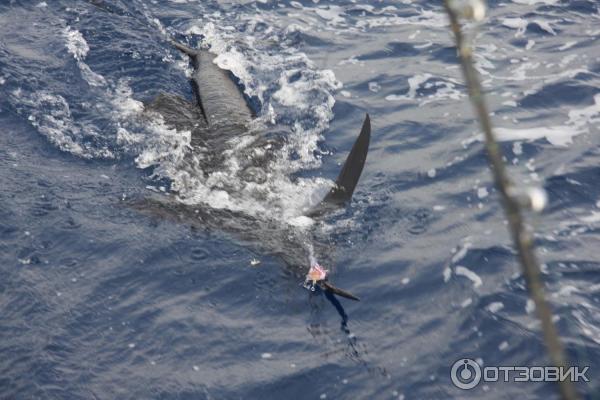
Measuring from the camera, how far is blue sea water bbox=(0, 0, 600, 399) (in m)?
5.46

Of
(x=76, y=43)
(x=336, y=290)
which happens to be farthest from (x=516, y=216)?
(x=76, y=43)

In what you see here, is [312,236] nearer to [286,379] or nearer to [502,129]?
[286,379]

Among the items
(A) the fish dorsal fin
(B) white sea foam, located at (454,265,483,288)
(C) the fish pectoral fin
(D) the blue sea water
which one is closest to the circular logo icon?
(D) the blue sea water

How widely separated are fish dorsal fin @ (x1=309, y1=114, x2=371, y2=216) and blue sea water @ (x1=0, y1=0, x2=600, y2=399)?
210 millimetres

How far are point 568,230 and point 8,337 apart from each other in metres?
5.60

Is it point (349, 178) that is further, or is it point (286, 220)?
point (349, 178)

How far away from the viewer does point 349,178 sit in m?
7.36

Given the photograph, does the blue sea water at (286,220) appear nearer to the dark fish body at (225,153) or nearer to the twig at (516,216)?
the dark fish body at (225,153)

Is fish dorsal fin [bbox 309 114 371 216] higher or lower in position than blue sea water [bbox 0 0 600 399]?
higher

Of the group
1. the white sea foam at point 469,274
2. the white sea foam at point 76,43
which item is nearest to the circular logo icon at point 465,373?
the white sea foam at point 469,274

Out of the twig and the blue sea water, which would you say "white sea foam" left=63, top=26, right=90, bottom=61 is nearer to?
the blue sea water

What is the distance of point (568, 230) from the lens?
699 cm

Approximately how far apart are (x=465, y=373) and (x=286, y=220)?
2609 mm

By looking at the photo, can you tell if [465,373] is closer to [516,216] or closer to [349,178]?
[349,178]
